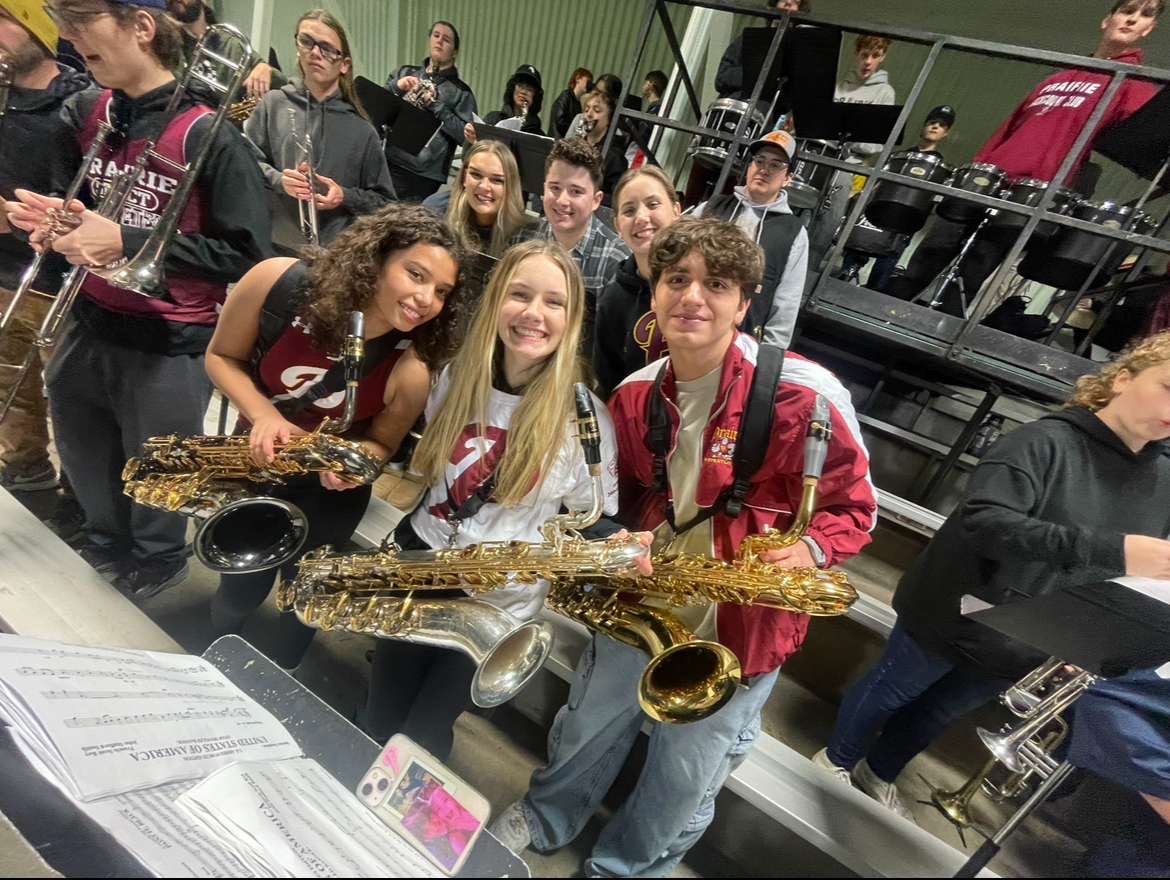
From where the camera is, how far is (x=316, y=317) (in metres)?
1.40

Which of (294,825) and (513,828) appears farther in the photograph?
(513,828)

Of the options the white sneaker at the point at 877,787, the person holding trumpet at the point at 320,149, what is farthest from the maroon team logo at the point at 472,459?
the white sneaker at the point at 877,787

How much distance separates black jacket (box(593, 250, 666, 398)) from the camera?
5.90 feet

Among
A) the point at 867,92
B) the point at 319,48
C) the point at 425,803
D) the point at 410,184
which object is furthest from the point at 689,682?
the point at 867,92

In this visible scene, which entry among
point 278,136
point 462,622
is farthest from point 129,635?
point 278,136

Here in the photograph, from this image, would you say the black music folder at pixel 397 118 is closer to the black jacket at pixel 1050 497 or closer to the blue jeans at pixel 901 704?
the black jacket at pixel 1050 497

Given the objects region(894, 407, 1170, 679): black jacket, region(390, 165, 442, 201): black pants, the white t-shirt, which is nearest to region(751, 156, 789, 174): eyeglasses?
region(894, 407, 1170, 679): black jacket

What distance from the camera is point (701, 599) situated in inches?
50.2

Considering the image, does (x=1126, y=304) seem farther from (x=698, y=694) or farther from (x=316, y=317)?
(x=316, y=317)

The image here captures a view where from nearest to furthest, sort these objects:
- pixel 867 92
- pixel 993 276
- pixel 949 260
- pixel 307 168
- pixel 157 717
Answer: pixel 157 717 → pixel 307 168 → pixel 993 276 → pixel 949 260 → pixel 867 92

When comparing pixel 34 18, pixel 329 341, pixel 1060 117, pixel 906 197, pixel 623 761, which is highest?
pixel 1060 117

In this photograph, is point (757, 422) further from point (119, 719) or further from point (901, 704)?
point (901, 704)

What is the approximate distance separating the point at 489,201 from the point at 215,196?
1130mm

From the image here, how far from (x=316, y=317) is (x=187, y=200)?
1.93ft
